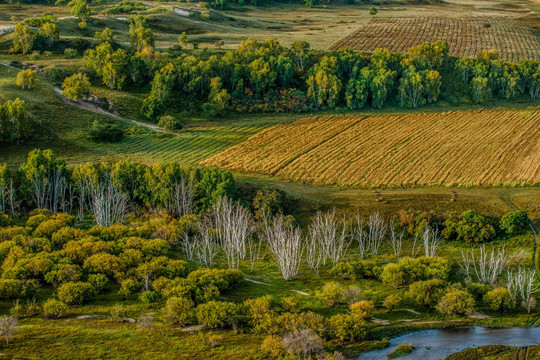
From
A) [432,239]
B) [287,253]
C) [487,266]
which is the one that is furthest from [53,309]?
[487,266]

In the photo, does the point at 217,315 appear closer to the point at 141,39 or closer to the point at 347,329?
the point at 347,329

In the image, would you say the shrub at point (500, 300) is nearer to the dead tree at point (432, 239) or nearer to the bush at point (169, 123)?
the dead tree at point (432, 239)

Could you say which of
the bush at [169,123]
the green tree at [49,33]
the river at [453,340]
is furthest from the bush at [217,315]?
the green tree at [49,33]

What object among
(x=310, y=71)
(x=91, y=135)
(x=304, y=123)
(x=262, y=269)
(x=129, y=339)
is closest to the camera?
(x=129, y=339)

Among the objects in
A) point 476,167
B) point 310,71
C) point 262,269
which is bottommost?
point 262,269

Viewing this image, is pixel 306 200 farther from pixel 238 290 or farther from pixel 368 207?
pixel 238 290

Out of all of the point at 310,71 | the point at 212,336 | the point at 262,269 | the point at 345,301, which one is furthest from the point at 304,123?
the point at 212,336
